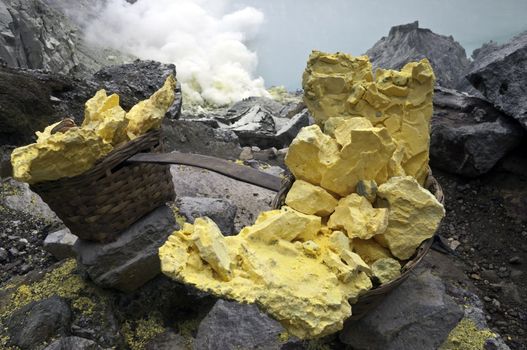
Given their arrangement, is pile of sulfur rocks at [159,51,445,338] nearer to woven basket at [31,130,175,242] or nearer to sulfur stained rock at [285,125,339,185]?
sulfur stained rock at [285,125,339,185]

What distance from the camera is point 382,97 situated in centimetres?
183

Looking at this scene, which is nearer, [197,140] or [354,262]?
[354,262]

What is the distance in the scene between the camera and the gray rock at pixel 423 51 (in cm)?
873

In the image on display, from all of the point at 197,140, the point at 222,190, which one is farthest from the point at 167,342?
the point at 197,140

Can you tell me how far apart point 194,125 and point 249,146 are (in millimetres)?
824

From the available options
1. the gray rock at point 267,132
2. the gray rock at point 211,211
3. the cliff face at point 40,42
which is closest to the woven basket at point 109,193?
the gray rock at point 211,211

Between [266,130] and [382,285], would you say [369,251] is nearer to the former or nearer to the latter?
[382,285]

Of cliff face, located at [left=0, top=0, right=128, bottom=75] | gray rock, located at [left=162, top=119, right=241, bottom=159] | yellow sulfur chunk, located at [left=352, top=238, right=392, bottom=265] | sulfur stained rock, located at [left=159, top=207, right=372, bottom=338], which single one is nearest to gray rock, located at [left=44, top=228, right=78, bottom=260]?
sulfur stained rock, located at [left=159, top=207, right=372, bottom=338]

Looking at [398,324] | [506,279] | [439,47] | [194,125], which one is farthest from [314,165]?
[439,47]

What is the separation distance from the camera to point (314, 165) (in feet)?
5.08

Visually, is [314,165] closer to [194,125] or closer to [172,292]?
[172,292]

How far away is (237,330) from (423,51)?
28.1 feet

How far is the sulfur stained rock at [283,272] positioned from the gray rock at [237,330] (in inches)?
20.9

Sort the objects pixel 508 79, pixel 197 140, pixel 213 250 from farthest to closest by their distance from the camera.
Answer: pixel 197 140 < pixel 508 79 < pixel 213 250
